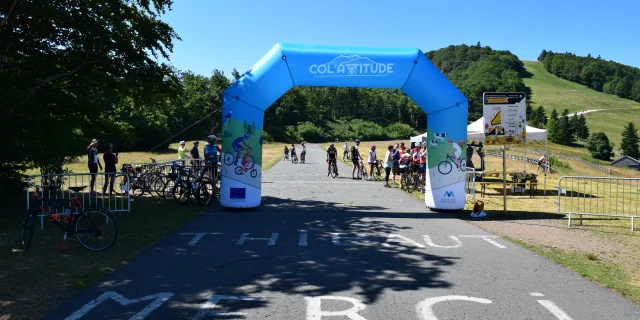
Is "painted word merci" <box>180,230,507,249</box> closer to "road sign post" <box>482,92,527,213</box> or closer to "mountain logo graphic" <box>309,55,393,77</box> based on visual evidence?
"road sign post" <box>482,92,527,213</box>

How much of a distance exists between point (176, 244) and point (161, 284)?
238 cm

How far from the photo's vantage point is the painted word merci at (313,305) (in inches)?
183

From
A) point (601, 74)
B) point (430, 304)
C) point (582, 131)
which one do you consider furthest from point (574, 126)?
point (430, 304)

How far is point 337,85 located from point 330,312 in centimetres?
787

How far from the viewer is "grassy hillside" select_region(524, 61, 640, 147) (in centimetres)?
11975

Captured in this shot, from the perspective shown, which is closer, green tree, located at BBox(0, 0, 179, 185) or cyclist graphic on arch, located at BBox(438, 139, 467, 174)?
green tree, located at BBox(0, 0, 179, 185)

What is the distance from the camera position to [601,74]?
179250 mm

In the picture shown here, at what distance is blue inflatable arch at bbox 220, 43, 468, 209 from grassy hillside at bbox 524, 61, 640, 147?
365ft

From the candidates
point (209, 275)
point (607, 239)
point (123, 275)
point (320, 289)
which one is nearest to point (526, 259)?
point (607, 239)

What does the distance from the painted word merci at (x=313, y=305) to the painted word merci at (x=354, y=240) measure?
2.78m

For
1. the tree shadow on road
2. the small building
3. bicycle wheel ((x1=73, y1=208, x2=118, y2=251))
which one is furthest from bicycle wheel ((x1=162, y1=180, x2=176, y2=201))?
the small building

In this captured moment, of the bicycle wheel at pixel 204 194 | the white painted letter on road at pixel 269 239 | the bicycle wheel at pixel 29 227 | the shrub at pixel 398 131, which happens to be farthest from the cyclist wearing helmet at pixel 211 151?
the shrub at pixel 398 131

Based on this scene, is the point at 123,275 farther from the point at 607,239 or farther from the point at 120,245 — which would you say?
the point at 607,239

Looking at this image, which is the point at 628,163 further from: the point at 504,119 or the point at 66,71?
the point at 66,71
